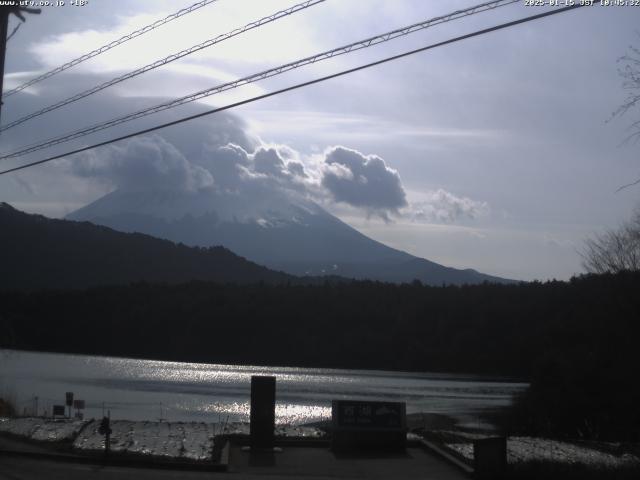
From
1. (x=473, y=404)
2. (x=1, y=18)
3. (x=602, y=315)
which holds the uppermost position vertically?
(x=1, y=18)

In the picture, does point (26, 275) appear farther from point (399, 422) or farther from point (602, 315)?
point (399, 422)

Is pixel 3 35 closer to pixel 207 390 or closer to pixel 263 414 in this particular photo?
pixel 263 414

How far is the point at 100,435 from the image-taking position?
20188 millimetres

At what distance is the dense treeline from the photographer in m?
97.7

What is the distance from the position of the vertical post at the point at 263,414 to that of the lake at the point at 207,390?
21.8 meters

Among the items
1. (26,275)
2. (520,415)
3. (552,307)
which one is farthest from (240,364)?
(520,415)

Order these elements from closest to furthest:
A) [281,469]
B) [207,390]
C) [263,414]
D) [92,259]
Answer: [281,469], [263,414], [207,390], [92,259]

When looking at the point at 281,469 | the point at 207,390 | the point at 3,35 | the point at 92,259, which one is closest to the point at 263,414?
the point at 281,469

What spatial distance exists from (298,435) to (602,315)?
2689 cm

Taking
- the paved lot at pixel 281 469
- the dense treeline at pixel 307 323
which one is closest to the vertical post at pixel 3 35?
the paved lot at pixel 281 469

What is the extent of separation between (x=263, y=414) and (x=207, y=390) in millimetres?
46811

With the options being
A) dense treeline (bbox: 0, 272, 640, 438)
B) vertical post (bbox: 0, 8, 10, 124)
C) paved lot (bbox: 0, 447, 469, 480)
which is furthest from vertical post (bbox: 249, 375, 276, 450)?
dense treeline (bbox: 0, 272, 640, 438)

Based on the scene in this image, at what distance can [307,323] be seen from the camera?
117688 mm

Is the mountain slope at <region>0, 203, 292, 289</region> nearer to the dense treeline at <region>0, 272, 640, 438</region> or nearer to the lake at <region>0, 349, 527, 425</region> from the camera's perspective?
the dense treeline at <region>0, 272, 640, 438</region>
